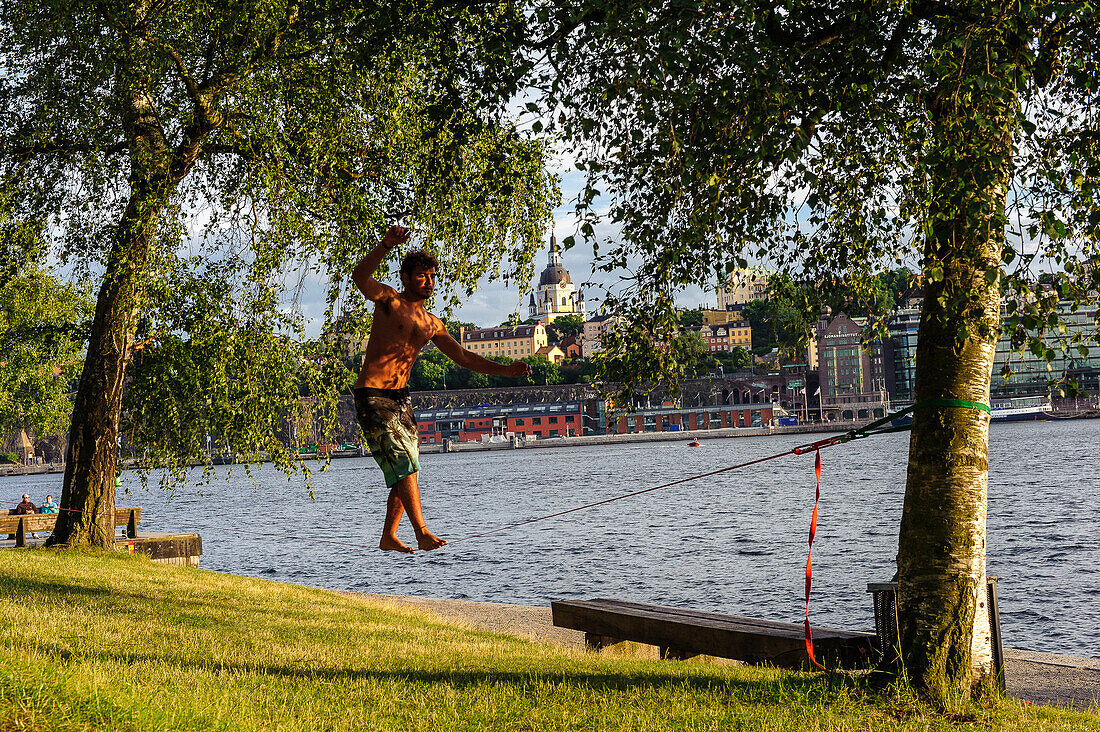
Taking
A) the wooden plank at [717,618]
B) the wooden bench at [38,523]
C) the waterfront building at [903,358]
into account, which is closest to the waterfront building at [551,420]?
the waterfront building at [903,358]

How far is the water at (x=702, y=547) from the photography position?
20859mm

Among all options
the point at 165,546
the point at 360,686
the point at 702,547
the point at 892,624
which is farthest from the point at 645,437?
the point at 360,686

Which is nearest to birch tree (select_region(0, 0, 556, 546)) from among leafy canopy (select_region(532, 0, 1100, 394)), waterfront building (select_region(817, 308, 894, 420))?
leafy canopy (select_region(532, 0, 1100, 394))

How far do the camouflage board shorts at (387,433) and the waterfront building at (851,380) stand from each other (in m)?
166

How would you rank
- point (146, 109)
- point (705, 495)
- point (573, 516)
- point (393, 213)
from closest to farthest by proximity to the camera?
point (393, 213), point (146, 109), point (573, 516), point (705, 495)

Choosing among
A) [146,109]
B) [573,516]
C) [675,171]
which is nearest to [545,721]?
[675,171]

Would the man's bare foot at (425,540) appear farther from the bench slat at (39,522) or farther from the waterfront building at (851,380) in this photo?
the waterfront building at (851,380)

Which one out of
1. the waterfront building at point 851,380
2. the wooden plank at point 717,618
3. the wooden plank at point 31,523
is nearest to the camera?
the wooden plank at point 717,618

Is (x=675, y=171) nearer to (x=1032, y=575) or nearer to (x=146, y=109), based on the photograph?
(x=146, y=109)

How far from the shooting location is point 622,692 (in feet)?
20.4

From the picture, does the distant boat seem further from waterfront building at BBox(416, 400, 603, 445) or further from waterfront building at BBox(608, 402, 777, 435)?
waterfront building at BBox(416, 400, 603, 445)

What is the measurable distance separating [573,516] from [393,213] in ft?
113

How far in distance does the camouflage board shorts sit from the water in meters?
10.1

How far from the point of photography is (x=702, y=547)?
31375 millimetres
